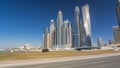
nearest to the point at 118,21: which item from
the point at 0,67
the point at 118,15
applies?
the point at 118,15

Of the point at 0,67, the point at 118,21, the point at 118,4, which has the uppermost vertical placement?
the point at 118,4

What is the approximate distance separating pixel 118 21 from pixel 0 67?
178647 mm

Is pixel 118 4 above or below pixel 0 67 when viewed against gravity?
above

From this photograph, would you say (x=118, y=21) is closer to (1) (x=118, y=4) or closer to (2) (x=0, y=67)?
(1) (x=118, y=4)

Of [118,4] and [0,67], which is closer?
[0,67]

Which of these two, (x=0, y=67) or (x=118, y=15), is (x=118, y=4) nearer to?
(x=118, y=15)

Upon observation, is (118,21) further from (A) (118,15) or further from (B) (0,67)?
(B) (0,67)

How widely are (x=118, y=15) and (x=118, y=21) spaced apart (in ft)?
21.0

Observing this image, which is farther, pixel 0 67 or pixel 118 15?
pixel 118 15

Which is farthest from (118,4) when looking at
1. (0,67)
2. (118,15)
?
(0,67)

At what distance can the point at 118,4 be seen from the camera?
182m

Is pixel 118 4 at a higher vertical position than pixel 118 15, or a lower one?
higher

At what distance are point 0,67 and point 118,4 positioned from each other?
589 ft

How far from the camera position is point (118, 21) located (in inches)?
7244
